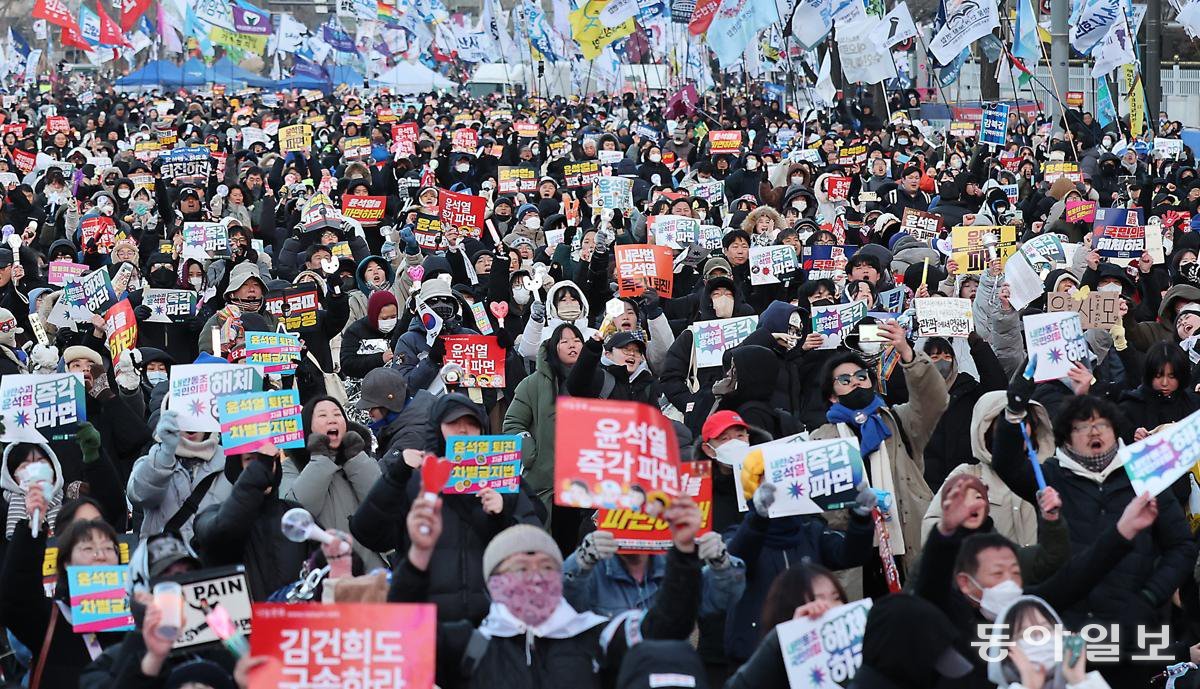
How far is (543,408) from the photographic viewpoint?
25.1 feet

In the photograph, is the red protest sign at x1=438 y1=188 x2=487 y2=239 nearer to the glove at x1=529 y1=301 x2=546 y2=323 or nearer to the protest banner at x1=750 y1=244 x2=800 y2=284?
the protest banner at x1=750 y1=244 x2=800 y2=284

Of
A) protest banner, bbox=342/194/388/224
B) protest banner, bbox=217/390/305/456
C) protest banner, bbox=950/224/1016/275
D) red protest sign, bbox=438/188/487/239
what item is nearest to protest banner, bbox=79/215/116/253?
protest banner, bbox=342/194/388/224

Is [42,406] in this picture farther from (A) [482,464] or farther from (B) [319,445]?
(A) [482,464]

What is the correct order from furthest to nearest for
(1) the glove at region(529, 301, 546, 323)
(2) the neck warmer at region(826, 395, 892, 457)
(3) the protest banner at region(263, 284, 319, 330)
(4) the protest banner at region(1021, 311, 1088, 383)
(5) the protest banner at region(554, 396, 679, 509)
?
(3) the protest banner at region(263, 284, 319, 330)
(1) the glove at region(529, 301, 546, 323)
(4) the protest banner at region(1021, 311, 1088, 383)
(2) the neck warmer at region(826, 395, 892, 457)
(5) the protest banner at region(554, 396, 679, 509)

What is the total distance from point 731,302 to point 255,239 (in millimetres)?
6062

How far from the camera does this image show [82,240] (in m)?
14.0

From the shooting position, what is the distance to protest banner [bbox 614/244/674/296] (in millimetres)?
10312

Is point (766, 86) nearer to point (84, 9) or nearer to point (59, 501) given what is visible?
point (84, 9)

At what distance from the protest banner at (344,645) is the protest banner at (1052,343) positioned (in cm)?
340

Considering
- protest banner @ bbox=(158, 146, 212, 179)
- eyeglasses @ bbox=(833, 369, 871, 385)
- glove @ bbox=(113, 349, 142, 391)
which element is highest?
protest banner @ bbox=(158, 146, 212, 179)

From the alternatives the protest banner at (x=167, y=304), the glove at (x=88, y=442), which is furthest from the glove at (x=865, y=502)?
the protest banner at (x=167, y=304)

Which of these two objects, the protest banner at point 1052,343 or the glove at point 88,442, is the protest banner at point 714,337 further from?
the glove at point 88,442

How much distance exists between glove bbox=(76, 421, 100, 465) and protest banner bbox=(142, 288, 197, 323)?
3.46 metres

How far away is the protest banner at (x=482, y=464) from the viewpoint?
569 cm
